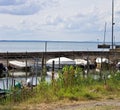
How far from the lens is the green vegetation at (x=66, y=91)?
1271 centimetres

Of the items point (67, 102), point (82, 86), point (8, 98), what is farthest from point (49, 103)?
point (82, 86)

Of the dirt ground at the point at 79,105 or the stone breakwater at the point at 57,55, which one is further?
the stone breakwater at the point at 57,55

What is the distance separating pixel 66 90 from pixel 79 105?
171 cm

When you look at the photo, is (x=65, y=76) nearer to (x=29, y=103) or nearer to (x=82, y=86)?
(x=82, y=86)

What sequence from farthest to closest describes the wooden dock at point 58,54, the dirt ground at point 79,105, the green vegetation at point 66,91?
the wooden dock at point 58,54
the green vegetation at point 66,91
the dirt ground at point 79,105

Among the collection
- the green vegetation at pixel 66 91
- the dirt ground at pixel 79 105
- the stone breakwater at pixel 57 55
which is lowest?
the dirt ground at pixel 79 105

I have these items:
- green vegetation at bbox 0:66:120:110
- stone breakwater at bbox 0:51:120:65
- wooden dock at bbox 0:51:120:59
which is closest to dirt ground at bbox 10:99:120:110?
green vegetation at bbox 0:66:120:110

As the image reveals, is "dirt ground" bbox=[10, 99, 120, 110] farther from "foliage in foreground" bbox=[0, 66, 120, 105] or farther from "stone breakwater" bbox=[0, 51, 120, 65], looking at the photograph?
"stone breakwater" bbox=[0, 51, 120, 65]

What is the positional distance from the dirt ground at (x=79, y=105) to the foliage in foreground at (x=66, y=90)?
0.56 metres

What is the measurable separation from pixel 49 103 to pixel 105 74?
4948mm

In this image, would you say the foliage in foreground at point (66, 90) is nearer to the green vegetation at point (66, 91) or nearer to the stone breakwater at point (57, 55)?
the green vegetation at point (66, 91)

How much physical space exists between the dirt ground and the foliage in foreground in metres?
0.56

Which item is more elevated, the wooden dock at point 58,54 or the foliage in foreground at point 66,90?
the wooden dock at point 58,54

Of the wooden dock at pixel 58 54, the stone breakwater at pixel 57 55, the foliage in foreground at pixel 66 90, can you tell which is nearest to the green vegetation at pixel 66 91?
the foliage in foreground at pixel 66 90
